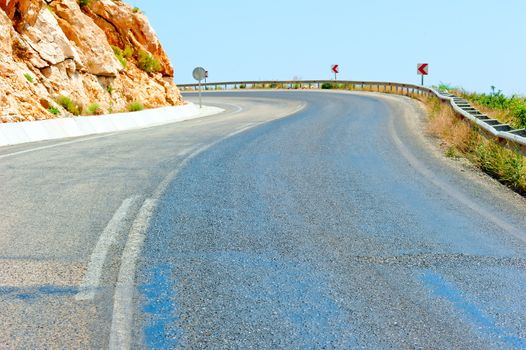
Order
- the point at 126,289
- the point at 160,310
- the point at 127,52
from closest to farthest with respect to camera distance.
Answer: the point at 160,310 → the point at 126,289 → the point at 127,52

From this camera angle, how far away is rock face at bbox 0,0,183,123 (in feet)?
65.4

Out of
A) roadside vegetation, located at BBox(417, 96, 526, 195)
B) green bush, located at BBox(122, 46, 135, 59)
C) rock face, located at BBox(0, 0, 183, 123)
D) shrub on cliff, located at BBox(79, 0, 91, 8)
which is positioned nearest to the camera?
roadside vegetation, located at BBox(417, 96, 526, 195)

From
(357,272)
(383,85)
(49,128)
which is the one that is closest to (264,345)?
(357,272)

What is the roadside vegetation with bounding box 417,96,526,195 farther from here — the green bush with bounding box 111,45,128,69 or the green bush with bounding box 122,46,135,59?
the green bush with bounding box 122,46,135,59

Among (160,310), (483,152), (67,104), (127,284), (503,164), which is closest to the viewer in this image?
(160,310)

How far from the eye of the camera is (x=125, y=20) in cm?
3209

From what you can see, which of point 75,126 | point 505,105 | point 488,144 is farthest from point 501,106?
point 75,126

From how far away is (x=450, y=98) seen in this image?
66.1ft

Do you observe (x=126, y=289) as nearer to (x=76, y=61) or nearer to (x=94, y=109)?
(x=94, y=109)

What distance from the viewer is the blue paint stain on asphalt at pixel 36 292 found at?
4.54 meters

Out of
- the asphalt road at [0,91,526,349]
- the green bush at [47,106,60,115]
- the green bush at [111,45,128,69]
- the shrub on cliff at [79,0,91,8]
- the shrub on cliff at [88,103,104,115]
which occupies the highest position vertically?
the shrub on cliff at [79,0,91,8]

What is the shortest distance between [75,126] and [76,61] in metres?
7.10

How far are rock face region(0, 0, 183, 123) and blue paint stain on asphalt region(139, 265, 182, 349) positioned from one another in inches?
576

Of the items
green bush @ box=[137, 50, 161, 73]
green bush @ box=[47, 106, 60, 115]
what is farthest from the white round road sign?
green bush @ box=[47, 106, 60, 115]
